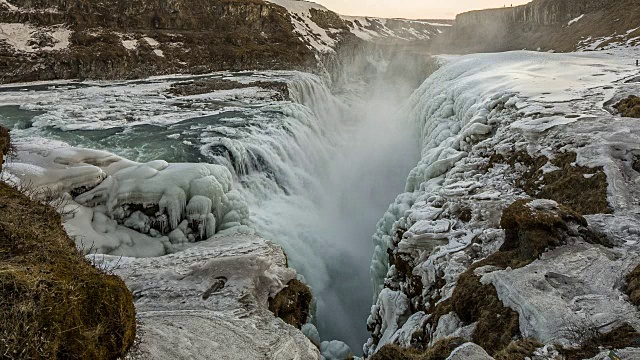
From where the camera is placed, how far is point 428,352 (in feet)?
13.5

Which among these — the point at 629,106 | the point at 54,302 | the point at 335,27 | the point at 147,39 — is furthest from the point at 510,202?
the point at 335,27

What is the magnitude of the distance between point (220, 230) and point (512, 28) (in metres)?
76.3

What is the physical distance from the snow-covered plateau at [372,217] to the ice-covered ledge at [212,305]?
3 centimetres

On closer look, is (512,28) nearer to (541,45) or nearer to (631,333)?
(541,45)

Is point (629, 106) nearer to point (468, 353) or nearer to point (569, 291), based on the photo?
point (569, 291)

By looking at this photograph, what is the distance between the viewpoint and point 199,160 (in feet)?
49.2

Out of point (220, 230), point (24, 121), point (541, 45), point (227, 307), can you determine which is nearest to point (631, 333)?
point (227, 307)

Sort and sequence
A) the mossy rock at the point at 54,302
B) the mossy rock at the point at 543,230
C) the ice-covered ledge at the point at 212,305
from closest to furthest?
the mossy rock at the point at 54,302 < the ice-covered ledge at the point at 212,305 < the mossy rock at the point at 543,230

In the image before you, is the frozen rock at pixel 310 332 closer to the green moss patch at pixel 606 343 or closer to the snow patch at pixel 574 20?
the green moss patch at pixel 606 343

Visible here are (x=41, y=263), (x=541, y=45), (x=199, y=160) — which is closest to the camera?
(x=41, y=263)

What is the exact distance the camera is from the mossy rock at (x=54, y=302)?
2689 millimetres

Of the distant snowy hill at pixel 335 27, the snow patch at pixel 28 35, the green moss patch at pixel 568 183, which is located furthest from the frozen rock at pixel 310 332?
the distant snowy hill at pixel 335 27

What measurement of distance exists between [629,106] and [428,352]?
968 centimetres

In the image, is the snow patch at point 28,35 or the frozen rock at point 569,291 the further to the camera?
the snow patch at point 28,35
